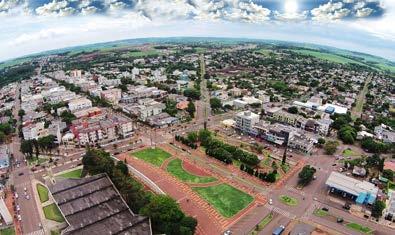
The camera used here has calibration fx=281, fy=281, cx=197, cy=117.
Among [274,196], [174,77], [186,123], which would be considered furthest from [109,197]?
[174,77]

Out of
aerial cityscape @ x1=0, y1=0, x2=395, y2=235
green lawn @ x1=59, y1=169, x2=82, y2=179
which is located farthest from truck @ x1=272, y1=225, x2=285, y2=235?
green lawn @ x1=59, y1=169, x2=82, y2=179

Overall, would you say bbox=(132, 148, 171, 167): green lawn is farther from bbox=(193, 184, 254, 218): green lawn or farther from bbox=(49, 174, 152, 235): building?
bbox=(49, 174, 152, 235): building

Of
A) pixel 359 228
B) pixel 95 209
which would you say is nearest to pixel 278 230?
pixel 359 228

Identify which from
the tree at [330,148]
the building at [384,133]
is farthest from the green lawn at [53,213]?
the building at [384,133]

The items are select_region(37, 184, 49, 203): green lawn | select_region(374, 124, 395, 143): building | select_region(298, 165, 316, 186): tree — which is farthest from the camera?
select_region(374, 124, 395, 143): building

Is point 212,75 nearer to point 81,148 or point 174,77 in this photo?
point 174,77

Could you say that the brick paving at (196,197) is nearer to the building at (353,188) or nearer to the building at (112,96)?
the building at (353,188)
